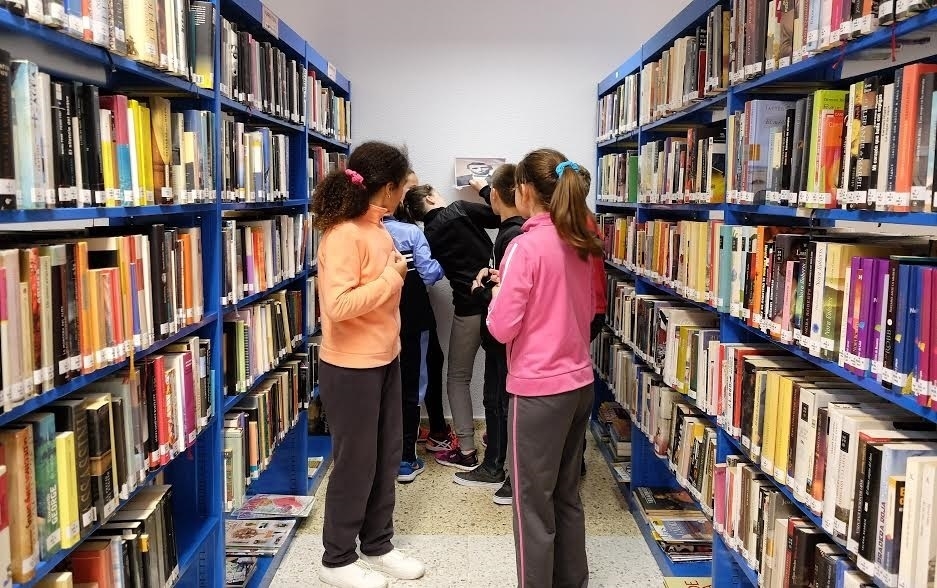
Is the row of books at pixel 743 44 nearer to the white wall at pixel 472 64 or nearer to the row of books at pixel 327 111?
the white wall at pixel 472 64

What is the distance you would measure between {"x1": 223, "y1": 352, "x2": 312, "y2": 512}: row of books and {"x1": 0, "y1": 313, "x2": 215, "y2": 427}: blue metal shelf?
571mm

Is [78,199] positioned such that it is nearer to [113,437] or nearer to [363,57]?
[113,437]

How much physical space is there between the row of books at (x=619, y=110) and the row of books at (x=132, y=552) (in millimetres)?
3069

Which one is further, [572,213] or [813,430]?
[572,213]

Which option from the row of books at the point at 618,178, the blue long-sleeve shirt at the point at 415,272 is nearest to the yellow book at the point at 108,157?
the blue long-sleeve shirt at the point at 415,272

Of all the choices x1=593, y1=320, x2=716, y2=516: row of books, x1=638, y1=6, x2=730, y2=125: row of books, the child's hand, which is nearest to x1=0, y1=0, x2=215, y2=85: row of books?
the child's hand

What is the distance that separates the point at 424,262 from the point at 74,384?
8.14 ft

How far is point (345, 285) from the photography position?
2619mm

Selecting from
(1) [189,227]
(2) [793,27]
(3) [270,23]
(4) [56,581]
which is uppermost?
(3) [270,23]

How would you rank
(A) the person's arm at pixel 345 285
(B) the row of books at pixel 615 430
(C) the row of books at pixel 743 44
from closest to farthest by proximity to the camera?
(C) the row of books at pixel 743 44 < (A) the person's arm at pixel 345 285 < (B) the row of books at pixel 615 430

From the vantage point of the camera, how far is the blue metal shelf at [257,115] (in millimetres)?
2701

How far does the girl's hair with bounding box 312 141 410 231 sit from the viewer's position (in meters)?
2.72

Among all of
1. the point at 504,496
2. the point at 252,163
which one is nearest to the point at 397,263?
the point at 252,163

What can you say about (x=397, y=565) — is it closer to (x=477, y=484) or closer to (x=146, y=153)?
(x=477, y=484)
